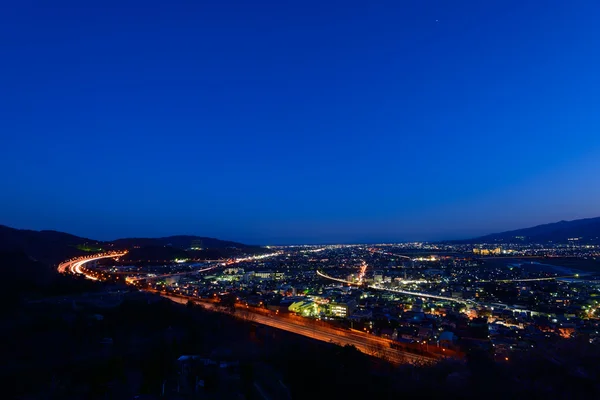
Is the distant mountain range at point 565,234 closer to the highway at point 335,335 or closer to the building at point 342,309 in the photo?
the building at point 342,309

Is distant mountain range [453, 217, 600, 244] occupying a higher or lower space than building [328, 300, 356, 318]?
higher

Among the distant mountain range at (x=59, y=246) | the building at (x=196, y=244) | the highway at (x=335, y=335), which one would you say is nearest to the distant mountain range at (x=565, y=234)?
the distant mountain range at (x=59, y=246)

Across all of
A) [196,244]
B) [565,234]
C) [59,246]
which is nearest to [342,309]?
[59,246]

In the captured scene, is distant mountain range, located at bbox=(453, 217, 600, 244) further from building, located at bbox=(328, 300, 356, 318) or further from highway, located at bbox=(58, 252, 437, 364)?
highway, located at bbox=(58, 252, 437, 364)

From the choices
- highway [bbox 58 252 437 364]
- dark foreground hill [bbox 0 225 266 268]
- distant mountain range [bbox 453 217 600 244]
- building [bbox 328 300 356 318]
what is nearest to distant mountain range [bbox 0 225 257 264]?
dark foreground hill [bbox 0 225 266 268]

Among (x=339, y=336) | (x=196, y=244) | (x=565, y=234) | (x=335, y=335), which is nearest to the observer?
(x=339, y=336)

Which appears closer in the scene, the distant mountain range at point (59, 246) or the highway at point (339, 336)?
the highway at point (339, 336)

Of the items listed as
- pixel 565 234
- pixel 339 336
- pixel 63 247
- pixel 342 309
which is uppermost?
pixel 63 247

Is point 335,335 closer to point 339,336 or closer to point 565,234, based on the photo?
point 339,336

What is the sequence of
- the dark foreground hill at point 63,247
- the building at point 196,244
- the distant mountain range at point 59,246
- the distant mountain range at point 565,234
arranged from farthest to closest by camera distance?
the building at point 196,244 < the distant mountain range at point 565,234 < the distant mountain range at point 59,246 < the dark foreground hill at point 63,247

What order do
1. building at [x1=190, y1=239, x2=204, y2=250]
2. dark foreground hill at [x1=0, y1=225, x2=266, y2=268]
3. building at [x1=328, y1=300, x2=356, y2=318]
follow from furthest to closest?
building at [x1=190, y1=239, x2=204, y2=250] < dark foreground hill at [x1=0, y1=225, x2=266, y2=268] < building at [x1=328, y1=300, x2=356, y2=318]

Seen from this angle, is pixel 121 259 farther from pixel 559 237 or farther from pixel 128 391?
pixel 559 237

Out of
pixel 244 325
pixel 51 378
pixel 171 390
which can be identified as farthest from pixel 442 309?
pixel 51 378
